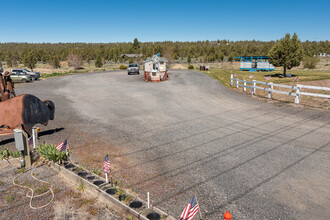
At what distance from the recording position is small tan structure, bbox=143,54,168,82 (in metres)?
29.8

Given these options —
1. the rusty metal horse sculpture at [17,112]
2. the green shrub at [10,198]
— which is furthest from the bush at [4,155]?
the green shrub at [10,198]

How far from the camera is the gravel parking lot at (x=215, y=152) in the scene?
214 inches

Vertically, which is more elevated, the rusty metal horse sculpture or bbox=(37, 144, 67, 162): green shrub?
the rusty metal horse sculpture

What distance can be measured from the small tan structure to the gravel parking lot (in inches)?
585

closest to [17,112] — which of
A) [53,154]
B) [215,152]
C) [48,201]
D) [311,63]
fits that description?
[53,154]

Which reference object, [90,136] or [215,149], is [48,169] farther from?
[215,149]

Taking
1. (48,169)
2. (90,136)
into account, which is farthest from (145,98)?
(48,169)

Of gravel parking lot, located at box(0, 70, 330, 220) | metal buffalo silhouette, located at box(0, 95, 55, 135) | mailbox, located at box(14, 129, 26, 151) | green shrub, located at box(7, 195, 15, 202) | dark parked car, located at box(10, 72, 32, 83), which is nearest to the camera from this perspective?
gravel parking lot, located at box(0, 70, 330, 220)

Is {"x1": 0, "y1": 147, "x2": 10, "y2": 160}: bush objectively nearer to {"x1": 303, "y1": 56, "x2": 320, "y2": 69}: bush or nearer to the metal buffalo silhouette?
the metal buffalo silhouette

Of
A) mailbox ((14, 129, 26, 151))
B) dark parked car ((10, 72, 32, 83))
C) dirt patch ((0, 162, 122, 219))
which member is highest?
dark parked car ((10, 72, 32, 83))

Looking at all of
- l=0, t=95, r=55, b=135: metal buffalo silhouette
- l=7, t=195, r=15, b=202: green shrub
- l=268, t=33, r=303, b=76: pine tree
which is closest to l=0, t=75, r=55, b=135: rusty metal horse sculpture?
l=0, t=95, r=55, b=135: metal buffalo silhouette

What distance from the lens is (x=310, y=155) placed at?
7.70 metres

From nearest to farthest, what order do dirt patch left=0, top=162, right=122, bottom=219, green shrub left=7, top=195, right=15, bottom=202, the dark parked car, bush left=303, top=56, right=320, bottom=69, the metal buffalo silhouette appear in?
dirt patch left=0, top=162, right=122, bottom=219 → green shrub left=7, top=195, right=15, bottom=202 → the metal buffalo silhouette → the dark parked car → bush left=303, top=56, right=320, bottom=69

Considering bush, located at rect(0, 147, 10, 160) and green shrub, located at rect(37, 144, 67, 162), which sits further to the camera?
bush, located at rect(0, 147, 10, 160)
